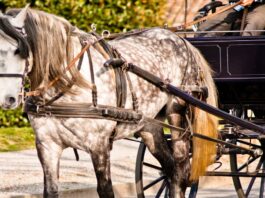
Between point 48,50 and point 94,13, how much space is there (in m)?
8.03

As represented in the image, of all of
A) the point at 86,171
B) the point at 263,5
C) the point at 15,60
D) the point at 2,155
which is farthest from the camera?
the point at 2,155

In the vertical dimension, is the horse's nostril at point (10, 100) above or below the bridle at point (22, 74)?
below

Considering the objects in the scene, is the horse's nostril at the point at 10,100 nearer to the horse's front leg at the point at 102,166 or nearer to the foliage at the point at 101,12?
the horse's front leg at the point at 102,166

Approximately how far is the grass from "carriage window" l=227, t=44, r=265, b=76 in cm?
556

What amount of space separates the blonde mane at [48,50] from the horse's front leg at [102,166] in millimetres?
502

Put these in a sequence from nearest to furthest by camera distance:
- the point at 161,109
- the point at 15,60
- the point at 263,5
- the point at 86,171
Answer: the point at 15,60
the point at 161,109
the point at 263,5
the point at 86,171

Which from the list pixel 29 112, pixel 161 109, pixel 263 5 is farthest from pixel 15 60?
pixel 263 5

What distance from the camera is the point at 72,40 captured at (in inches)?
332

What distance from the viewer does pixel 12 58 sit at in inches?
315

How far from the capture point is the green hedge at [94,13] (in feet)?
52.9

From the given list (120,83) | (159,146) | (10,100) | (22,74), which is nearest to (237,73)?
(159,146)

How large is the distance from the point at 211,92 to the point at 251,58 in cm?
59

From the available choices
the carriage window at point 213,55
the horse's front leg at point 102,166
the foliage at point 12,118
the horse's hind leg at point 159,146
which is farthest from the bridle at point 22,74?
the foliage at point 12,118

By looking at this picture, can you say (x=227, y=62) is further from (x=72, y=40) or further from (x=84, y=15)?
(x=84, y=15)
